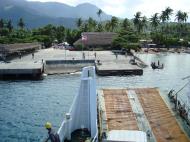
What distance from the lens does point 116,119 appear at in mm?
36469

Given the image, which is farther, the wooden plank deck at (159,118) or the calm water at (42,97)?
the calm water at (42,97)

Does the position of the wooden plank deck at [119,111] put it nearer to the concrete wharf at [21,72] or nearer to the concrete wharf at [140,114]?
the concrete wharf at [140,114]

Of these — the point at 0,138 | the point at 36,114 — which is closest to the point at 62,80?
the point at 36,114

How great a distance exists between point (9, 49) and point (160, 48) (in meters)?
80.6

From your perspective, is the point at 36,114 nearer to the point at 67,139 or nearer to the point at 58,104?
the point at 58,104

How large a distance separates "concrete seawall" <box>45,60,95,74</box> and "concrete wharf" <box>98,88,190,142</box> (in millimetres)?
43927

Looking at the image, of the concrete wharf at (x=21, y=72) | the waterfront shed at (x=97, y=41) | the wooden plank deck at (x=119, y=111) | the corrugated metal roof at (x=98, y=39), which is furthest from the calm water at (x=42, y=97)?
the corrugated metal roof at (x=98, y=39)

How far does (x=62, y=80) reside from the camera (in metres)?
80.4

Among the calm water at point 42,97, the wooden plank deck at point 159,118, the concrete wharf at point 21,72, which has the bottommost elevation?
the calm water at point 42,97

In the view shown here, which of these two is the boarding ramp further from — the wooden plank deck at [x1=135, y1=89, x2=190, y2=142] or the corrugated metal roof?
the corrugated metal roof

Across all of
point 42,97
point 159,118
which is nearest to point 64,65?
point 42,97

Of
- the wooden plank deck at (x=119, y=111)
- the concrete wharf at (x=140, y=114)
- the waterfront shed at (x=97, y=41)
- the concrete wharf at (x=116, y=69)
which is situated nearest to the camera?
the concrete wharf at (x=140, y=114)

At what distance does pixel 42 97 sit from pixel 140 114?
2808 centimetres

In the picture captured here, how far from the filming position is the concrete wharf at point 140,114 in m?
32.8
